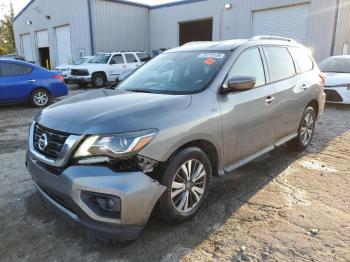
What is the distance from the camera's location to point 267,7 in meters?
17.0

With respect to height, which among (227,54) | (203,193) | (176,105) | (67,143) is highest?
(227,54)

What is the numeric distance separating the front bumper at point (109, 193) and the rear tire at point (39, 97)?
7.93 m

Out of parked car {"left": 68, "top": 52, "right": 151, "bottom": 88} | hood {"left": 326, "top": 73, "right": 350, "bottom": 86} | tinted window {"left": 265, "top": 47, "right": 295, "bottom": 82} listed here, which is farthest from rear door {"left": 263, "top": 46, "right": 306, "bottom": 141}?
parked car {"left": 68, "top": 52, "right": 151, "bottom": 88}

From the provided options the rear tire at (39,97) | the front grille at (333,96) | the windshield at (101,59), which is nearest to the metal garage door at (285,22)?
the front grille at (333,96)

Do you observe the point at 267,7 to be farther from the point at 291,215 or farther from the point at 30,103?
the point at 291,215

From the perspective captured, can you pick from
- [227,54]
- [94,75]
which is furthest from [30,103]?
[227,54]

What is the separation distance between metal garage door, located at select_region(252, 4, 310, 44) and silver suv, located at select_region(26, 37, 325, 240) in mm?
13245

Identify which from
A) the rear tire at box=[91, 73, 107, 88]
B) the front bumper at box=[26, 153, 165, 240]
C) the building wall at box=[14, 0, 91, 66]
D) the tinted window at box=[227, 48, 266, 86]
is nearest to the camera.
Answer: the front bumper at box=[26, 153, 165, 240]

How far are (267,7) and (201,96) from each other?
15.9m

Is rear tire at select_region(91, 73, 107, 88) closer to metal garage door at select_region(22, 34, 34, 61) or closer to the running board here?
the running board

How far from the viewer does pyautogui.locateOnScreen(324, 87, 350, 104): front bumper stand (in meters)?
9.15

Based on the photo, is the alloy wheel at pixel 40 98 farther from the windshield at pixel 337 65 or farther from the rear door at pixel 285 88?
the windshield at pixel 337 65

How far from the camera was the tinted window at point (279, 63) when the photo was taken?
4270 millimetres

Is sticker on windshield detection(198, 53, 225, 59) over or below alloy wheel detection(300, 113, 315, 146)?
over
